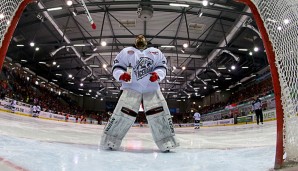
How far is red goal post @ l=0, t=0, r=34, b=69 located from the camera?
4.88 feet

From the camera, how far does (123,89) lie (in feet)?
9.63

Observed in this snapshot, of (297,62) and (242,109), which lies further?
(242,109)

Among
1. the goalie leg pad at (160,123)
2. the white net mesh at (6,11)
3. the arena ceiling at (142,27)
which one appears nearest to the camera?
the white net mesh at (6,11)

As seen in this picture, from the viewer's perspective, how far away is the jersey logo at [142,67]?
2.87 metres

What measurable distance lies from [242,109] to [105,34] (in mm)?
11241

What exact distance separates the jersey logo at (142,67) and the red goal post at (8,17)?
1.44m

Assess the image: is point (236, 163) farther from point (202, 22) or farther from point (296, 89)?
point (202, 22)

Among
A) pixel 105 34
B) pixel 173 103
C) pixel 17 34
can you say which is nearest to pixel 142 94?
pixel 105 34

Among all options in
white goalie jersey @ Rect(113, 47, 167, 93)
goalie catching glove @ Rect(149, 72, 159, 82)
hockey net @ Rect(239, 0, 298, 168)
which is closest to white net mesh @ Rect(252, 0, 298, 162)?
hockey net @ Rect(239, 0, 298, 168)

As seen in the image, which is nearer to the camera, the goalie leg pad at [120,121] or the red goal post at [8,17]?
the red goal post at [8,17]

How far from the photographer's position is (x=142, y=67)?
Answer: 9.43 feet

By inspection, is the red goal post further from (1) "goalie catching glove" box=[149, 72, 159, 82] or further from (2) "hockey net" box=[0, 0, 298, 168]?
(1) "goalie catching glove" box=[149, 72, 159, 82]

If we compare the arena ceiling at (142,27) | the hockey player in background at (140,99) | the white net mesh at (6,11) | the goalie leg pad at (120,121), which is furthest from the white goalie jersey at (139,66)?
the arena ceiling at (142,27)

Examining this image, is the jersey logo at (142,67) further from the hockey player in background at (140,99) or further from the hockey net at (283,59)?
the hockey net at (283,59)
